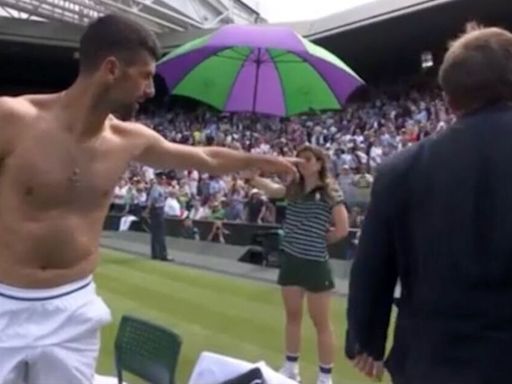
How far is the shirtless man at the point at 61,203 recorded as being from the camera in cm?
353

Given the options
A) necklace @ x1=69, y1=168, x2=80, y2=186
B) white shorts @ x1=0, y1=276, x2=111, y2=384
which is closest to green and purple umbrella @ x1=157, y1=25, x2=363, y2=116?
necklace @ x1=69, y1=168, x2=80, y2=186

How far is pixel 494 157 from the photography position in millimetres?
2799

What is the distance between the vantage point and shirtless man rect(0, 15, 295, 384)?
353cm

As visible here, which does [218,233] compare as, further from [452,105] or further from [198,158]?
[452,105]

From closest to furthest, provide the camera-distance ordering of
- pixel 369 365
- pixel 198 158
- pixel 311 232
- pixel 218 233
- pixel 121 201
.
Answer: pixel 369 365
pixel 198 158
pixel 311 232
pixel 218 233
pixel 121 201

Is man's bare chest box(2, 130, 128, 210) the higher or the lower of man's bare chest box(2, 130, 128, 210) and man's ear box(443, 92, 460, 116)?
the lower

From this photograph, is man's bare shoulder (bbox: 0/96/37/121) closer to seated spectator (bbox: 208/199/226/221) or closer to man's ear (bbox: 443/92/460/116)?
man's ear (bbox: 443/92/460/116)

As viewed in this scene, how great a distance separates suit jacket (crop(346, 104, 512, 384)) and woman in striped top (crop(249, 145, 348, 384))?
11.3 ft

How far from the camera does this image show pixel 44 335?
3.53 meters

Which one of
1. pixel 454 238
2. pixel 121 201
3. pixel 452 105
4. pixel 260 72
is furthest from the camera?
pixel 121 201

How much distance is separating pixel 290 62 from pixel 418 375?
4446 mm

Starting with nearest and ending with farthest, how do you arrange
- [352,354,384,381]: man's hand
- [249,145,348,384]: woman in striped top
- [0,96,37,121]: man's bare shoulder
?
[352,354,384,381]: man's hand → [0,96,37,121]: man's bare shoulder → [249,145,348,384]: woman in striped top

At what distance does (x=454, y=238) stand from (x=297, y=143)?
959 inches

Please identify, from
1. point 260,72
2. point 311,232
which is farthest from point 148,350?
point 260,72
